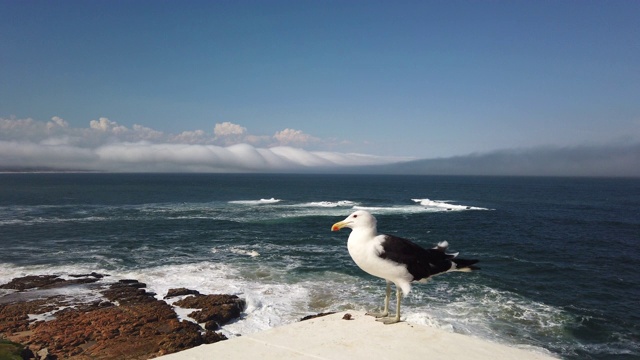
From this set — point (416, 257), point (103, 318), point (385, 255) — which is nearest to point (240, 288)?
point (103, 318)

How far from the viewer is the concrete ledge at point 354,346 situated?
4.93 metres

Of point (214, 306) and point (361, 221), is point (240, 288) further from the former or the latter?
point (361, 221)

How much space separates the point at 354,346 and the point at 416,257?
1.66 m

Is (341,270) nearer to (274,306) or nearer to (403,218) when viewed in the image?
(274,306)

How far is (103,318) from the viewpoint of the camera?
15.9 meters

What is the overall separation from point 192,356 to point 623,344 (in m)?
17.0

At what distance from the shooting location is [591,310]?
1870cm

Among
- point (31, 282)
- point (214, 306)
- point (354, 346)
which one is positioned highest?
point (354, 346)

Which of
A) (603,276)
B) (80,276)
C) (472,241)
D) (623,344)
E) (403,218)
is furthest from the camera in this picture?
(403,218)

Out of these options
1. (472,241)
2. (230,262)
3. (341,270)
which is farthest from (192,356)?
(472,241)

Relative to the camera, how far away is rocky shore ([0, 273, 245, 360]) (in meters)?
Answer: 13.2

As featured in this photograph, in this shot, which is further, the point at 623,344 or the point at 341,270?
the point at 341,270

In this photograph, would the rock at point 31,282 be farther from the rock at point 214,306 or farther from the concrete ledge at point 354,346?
the concrete ledge at point 354,346

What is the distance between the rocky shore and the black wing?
996 cm
